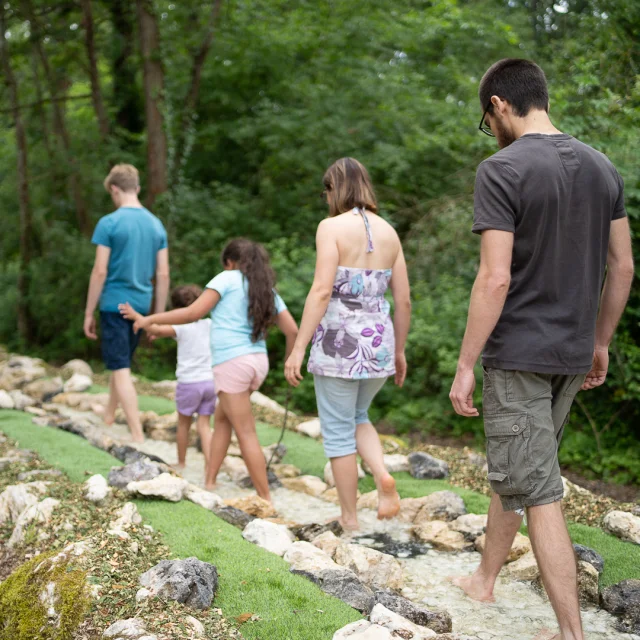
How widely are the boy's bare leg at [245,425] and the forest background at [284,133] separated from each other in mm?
2849

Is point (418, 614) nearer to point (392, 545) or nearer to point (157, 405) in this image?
point (392, 545)

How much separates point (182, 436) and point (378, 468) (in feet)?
6.07

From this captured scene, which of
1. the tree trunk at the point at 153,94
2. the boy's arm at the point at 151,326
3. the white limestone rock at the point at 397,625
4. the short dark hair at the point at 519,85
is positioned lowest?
the white limestone rock at the point at 397,625

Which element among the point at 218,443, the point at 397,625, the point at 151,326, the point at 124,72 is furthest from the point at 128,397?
the point at 124,72

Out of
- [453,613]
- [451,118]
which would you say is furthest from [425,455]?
[451,118]

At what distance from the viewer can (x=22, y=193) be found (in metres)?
12.1

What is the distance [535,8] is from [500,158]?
12.1 meters

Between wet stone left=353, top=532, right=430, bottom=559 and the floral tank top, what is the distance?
871mm

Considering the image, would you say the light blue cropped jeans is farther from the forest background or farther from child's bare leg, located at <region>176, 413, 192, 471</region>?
the forest background

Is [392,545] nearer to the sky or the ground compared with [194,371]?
nearer to the ground

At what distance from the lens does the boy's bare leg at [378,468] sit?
4.03m

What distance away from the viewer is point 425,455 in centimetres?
520

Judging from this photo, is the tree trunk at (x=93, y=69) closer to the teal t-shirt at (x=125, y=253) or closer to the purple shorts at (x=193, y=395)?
the teal t-shirt at (x=125, y=253)

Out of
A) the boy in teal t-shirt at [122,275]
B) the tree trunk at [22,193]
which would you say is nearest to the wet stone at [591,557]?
the boy in teal t-shirt at [122,275]
